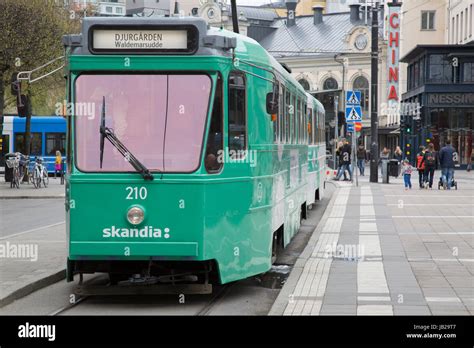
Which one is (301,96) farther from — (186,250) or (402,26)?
(402,26)

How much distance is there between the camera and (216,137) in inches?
427

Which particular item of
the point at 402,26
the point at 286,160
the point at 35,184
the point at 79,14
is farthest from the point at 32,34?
the point at 402,26

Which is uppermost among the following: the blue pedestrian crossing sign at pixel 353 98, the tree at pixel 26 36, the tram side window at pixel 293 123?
the tree at pixel 26 36

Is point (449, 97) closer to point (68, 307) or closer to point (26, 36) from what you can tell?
point (26, 36)

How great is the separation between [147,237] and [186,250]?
0.43m

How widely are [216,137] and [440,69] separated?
189 ft

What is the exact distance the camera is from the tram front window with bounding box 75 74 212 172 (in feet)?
35.0

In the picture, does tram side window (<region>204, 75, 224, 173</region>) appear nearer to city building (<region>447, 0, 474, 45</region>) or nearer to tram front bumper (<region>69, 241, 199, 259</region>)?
tram front bumper (<region>69, 241, 199, 259</region>)

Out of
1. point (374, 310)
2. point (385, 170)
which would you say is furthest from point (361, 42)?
point (374, 310)

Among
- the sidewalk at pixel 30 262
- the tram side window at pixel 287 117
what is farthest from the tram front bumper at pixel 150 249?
the tram side window at pixel 287 117

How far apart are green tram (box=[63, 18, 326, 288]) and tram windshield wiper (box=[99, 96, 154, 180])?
11 mm

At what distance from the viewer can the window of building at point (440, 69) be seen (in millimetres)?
66000

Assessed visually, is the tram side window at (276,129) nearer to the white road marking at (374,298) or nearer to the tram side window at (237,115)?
the tram side window at (237,115)

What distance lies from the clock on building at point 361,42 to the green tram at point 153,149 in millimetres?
91944
